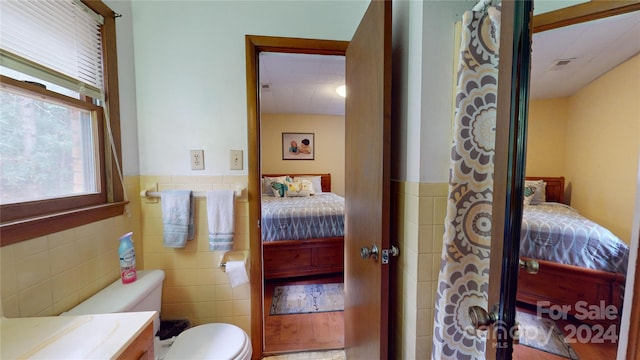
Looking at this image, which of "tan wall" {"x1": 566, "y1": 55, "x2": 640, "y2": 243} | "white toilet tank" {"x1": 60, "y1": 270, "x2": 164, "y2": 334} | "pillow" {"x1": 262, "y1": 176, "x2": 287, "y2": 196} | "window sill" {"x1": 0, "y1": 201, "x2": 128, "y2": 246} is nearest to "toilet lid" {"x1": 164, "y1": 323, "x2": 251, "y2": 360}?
"white toilet tank" {"x1": 60, "y1": 270, "x2": 164, "y2": 334}

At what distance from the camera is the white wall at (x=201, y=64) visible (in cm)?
140

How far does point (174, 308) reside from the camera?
4.90ft

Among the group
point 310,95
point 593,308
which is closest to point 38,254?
point 593,308

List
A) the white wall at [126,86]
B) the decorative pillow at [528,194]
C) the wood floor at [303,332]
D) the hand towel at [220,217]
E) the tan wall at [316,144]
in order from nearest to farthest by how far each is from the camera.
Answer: the decorative pillow at [528,194], the white wall at [126,86], the hand towel at [220,217], the wood floor at [303,332], the tan wall at [316,144]

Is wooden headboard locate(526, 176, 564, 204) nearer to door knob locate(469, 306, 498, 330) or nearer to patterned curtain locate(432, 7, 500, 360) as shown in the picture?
patterned curtain locate(432, 7, 500, 360)

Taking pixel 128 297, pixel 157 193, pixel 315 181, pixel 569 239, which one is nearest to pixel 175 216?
pixel 157 193

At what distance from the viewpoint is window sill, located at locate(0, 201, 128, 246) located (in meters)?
0.78

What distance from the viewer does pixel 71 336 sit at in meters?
0.69

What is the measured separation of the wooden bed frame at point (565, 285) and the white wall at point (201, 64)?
5.06 ft

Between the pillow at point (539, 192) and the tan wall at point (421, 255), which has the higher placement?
the pillow at point (539, 192)

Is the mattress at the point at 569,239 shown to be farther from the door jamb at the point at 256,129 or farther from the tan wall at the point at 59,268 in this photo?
the tan wall at the point at 59,268

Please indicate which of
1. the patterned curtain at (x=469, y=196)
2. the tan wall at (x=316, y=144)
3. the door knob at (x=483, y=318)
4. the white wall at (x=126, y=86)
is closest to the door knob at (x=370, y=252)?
the patterned curtain at (x=469, y=196)

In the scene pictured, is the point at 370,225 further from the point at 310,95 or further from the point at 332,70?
the point at 310,95

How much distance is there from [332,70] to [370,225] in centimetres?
208
